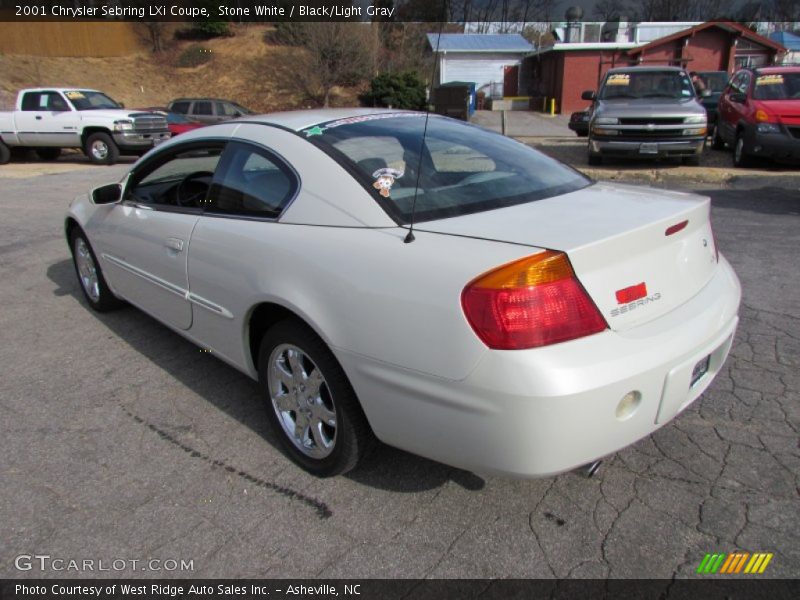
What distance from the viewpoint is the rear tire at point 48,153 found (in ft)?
56.2

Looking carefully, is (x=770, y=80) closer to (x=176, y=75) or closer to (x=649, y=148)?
(x=649, y=148)

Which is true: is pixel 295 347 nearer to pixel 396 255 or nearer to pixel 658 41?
pixel 396 255

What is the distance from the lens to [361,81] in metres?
37.0

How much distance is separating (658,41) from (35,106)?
2850 centimetres

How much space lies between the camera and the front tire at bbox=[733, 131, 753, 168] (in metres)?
10.6

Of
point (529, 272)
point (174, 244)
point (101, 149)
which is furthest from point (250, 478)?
point (101, 149)

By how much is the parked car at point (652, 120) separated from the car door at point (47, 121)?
501 inches

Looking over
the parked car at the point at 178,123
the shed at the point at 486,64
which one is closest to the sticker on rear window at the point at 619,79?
the parked car at the point at 178,123

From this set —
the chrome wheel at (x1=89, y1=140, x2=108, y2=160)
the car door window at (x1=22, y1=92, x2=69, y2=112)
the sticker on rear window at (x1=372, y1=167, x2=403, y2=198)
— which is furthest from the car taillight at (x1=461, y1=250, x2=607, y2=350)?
the car door window at (x1=22, y1=92, x2=69, y2=112)

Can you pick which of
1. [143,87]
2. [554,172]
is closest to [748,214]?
[554,172]

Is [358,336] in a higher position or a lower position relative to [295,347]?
higher

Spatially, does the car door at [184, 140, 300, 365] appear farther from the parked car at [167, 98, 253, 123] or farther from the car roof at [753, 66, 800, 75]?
the parked car at [167, 98, 253, 123]

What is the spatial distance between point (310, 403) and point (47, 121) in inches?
641

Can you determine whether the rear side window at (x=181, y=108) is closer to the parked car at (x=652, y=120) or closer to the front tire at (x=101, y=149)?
the front tire at (x=101, y=149)
